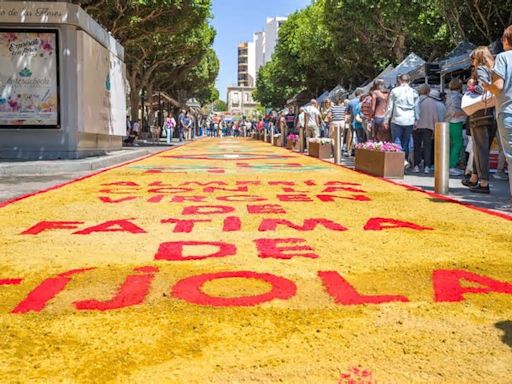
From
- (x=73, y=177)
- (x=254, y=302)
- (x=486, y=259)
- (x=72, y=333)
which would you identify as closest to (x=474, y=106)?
(x=486, y=259)

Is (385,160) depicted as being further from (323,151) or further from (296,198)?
(323,151)

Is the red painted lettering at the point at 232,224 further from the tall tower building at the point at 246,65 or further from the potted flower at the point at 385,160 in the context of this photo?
the tall tower building at the point at 246,65

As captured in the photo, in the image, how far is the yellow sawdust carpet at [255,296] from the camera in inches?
86.5

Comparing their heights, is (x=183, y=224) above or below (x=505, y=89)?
below

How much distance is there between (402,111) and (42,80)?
850 centimetres

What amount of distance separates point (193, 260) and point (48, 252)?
1.06 metres

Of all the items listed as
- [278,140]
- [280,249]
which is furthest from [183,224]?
[278,140]

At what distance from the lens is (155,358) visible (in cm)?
225

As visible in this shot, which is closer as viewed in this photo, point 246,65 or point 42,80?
point 42,80

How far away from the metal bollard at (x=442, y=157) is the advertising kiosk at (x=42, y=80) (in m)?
9.54

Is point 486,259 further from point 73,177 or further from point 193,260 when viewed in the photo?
point 73,177

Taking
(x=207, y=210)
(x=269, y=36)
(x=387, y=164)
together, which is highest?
(x=269, y=36)

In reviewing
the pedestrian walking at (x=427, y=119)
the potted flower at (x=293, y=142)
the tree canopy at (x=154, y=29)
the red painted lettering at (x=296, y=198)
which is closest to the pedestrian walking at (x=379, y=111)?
the pedestrian walking at (x=427, y=119)

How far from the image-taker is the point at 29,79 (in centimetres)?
1405
